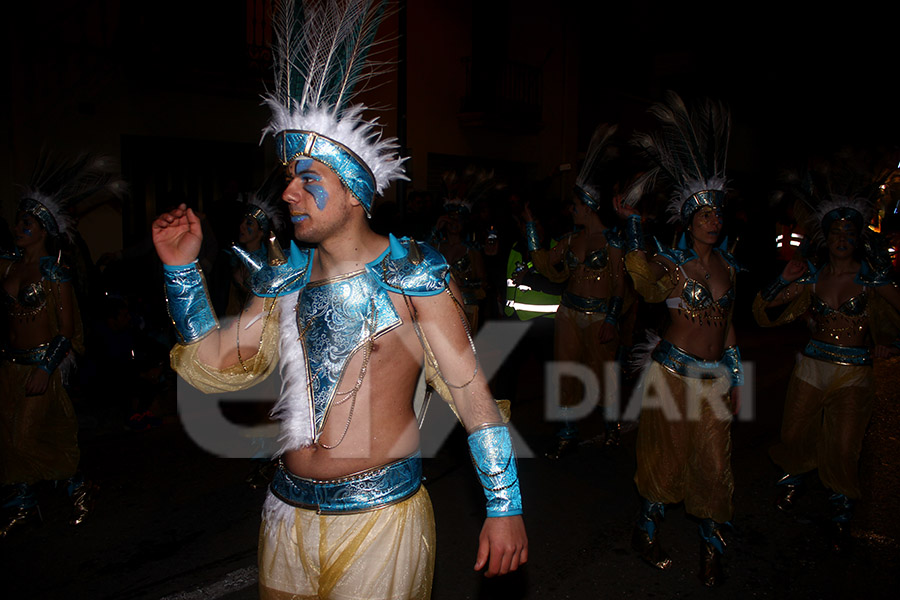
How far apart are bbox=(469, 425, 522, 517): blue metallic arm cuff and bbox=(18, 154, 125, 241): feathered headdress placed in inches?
159

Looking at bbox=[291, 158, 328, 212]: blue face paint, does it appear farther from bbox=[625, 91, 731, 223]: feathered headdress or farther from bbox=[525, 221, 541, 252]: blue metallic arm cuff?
bbox=[525, 221, 541, 252]: blue metallic arm cuff

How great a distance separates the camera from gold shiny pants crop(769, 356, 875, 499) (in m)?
5.09

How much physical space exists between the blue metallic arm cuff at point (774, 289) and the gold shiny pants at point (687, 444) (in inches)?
47.1

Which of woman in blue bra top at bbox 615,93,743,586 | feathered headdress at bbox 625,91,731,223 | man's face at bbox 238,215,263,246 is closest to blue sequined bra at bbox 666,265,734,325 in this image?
woman in blue bra top at bbox 615,93,743,586

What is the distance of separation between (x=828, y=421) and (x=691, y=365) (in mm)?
1538

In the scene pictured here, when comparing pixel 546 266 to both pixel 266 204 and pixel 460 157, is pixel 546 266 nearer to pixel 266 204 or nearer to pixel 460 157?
pixel 266 204

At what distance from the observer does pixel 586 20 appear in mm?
19672

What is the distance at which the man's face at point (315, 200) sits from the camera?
2479 millimetres

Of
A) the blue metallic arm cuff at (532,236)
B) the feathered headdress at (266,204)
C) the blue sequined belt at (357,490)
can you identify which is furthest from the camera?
the blue metallic arm cuff at (532,236)

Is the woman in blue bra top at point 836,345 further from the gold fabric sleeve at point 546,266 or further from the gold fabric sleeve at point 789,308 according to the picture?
the gold fabric sleeve at point 546,266

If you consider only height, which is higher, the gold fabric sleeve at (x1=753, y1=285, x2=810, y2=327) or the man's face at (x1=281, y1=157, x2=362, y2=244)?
the man's face at (x1=281, y1=157, x2=362, y2=244)

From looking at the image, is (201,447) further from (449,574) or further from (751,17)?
(751,17)

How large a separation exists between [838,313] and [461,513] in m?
3.11

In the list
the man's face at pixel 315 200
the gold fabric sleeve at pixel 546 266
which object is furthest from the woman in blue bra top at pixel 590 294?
the man's face at pixel 315 200
